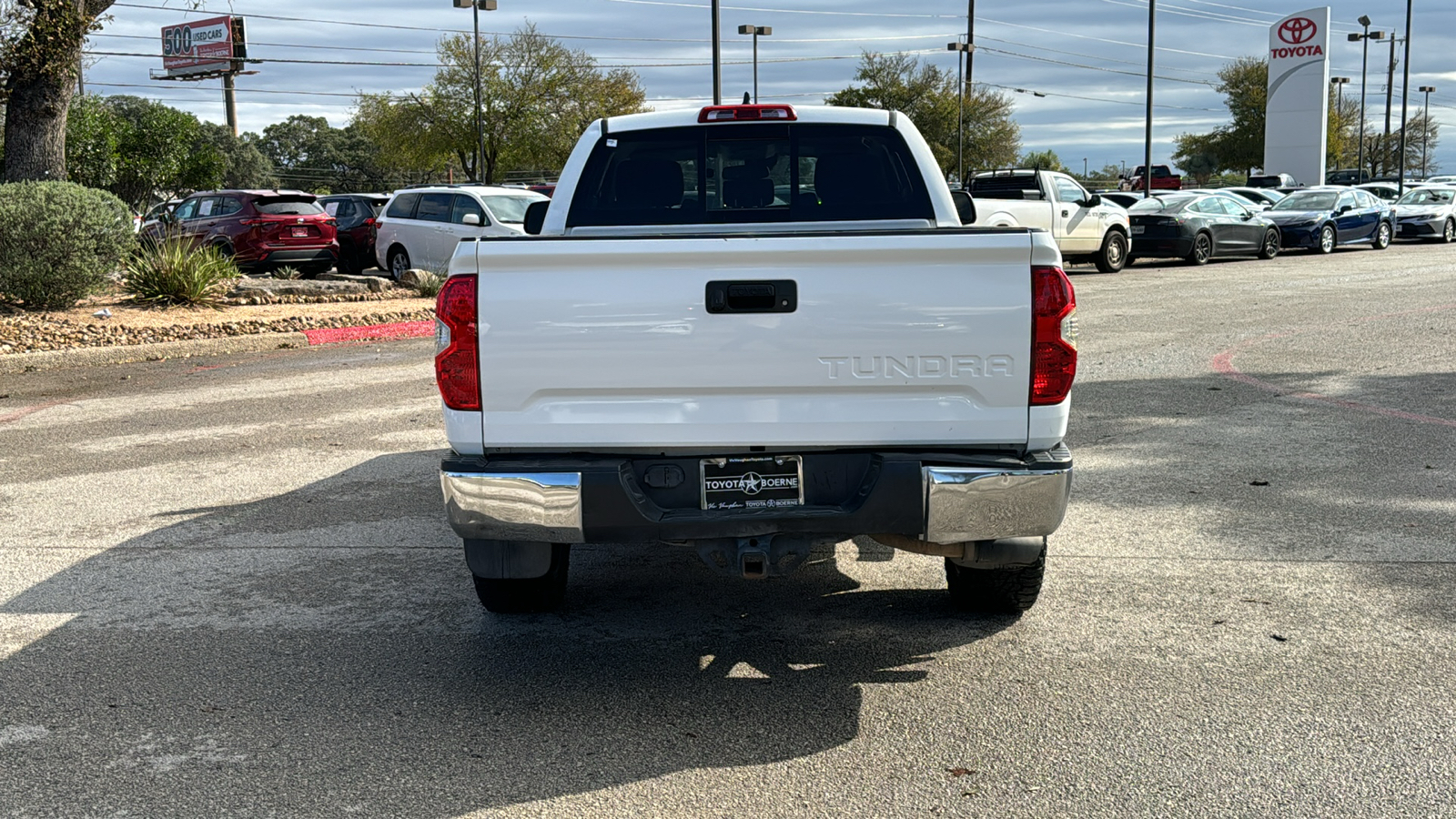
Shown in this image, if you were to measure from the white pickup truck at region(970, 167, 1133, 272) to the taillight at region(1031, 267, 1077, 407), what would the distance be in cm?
1759

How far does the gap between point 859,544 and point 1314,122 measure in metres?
51.9

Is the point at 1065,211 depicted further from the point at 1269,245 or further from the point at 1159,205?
the point at 1269,245

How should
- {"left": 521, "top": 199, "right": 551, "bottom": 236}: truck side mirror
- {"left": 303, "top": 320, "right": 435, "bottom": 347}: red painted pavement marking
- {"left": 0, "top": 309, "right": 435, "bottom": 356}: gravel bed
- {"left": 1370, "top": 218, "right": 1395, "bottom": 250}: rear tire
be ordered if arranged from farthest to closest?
{"left": 1370, "top": 218, "right": 1395, "bottom": 250}: rear tire < {"left": 303, "top": 320, "right": 435, "bottom": 347}: red painted pavement marking < {"left": 0, "top": 309, "right": 435, "bottom": 356}: gravel bed < {"left": 521, "top": 199, "right": 551, "bottom": 236}: truck side mirror

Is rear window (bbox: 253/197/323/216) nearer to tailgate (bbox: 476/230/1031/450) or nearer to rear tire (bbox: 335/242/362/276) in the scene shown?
rear tire (bbox: 335/242/362/276)

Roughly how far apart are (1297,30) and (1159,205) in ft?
106

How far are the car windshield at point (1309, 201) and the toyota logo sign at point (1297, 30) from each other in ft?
82.9

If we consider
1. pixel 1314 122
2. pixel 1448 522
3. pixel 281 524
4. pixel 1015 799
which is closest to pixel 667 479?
pixel 1015 799

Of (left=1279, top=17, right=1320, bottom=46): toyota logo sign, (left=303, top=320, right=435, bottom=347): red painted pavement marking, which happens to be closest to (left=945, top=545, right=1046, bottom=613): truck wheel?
(left=303, top=320, right=435, bottom=347): red painted pavement marking

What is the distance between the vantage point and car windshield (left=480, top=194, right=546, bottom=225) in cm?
1909

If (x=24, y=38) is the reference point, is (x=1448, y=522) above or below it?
below

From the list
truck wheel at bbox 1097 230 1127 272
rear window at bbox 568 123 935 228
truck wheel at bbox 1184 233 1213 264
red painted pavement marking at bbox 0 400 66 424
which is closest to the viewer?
rear window at bbox 568 123 935 228

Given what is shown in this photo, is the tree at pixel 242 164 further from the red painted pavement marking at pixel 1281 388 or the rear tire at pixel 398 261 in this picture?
the red painted pavement marking at pixel 1281 388

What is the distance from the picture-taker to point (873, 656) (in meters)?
4.69

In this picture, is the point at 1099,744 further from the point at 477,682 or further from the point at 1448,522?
the point at 1448,522
